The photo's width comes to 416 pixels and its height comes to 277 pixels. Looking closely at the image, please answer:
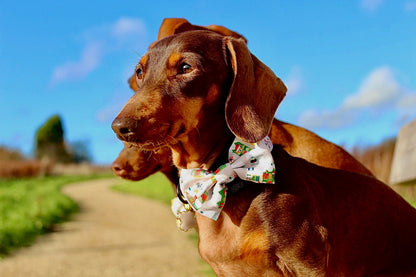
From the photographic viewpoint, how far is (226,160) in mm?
2291

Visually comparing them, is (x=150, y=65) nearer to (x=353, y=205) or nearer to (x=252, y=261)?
(x=252, y=261)

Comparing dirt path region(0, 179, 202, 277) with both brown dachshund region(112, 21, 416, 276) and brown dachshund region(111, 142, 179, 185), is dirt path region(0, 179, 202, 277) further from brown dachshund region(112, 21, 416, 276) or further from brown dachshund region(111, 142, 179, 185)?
brown dachshund region(112, 21, 416, 276)

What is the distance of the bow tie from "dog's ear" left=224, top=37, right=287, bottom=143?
0.14 m

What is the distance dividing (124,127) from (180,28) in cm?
133

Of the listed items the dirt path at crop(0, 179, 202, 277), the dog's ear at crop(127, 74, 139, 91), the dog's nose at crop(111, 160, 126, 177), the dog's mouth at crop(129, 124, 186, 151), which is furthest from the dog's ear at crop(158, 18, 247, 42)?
the dirt path at crop(0, 179, 202, 277)

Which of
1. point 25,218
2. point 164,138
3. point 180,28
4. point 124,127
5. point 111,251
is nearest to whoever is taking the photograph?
point 124,127

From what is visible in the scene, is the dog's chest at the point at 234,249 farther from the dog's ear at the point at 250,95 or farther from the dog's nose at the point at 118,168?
the dog's nose at the point at 118,168

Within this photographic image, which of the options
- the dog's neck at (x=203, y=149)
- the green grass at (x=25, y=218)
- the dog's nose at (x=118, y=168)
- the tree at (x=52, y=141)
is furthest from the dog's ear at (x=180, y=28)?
the tree at (x=52, y=141)

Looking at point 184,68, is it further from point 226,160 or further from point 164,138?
point 226,160

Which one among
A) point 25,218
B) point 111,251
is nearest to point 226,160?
point 111,251

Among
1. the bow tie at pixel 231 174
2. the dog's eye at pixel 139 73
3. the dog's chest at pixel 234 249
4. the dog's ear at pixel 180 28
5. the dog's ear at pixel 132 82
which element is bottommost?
the dog's chest at pixel 234 249

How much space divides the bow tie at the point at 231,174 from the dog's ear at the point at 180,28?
1.05 m

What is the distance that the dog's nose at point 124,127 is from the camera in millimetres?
1869

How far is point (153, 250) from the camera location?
8781 mm
